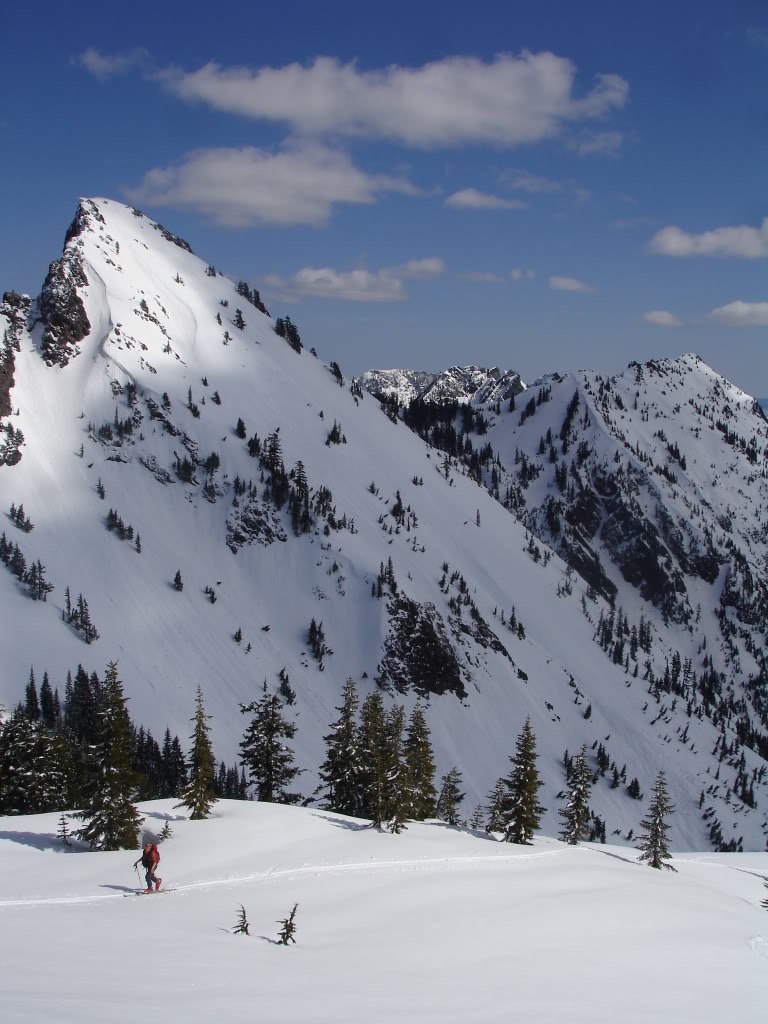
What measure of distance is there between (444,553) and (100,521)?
260 ft

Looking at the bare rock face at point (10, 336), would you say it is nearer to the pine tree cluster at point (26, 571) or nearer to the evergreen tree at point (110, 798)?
the pine tree cluster at point (26, 571)

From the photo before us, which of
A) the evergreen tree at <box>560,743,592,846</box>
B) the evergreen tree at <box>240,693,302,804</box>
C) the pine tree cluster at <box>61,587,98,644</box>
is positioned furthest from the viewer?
the pine tree cluster at <box>61,587,98,644</box>

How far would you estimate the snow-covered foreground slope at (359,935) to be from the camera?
1523 cm

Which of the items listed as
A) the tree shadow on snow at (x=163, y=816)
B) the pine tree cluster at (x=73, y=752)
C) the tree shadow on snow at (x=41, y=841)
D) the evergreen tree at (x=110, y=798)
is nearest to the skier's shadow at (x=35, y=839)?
the tree shadow on snow at (x=41, y=841)

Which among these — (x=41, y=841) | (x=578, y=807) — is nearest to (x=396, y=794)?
(x=41, y=841)

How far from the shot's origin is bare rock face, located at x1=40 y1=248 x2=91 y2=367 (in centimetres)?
15550

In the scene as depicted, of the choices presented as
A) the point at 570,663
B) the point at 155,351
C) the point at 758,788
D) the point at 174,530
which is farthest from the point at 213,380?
the point at 758,788

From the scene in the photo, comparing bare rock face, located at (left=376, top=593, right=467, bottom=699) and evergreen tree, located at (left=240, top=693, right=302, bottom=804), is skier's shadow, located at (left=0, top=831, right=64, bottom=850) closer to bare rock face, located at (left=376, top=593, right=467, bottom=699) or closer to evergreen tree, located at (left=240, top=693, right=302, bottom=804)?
evergreen tree, located at (left=240, top=693, right=302, bottom=804)

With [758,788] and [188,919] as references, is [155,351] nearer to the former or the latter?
[188,919]

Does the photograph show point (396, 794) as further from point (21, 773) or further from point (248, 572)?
point (248, 572)

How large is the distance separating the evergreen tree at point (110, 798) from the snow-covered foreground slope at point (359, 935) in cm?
192

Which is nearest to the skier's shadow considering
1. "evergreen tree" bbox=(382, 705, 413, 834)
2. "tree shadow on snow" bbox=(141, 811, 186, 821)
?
"tree shadow on snow" bbox=(141, 811, 186, 821)

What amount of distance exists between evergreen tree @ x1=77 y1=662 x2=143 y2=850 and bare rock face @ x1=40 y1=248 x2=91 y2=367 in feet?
446

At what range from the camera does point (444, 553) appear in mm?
177875
